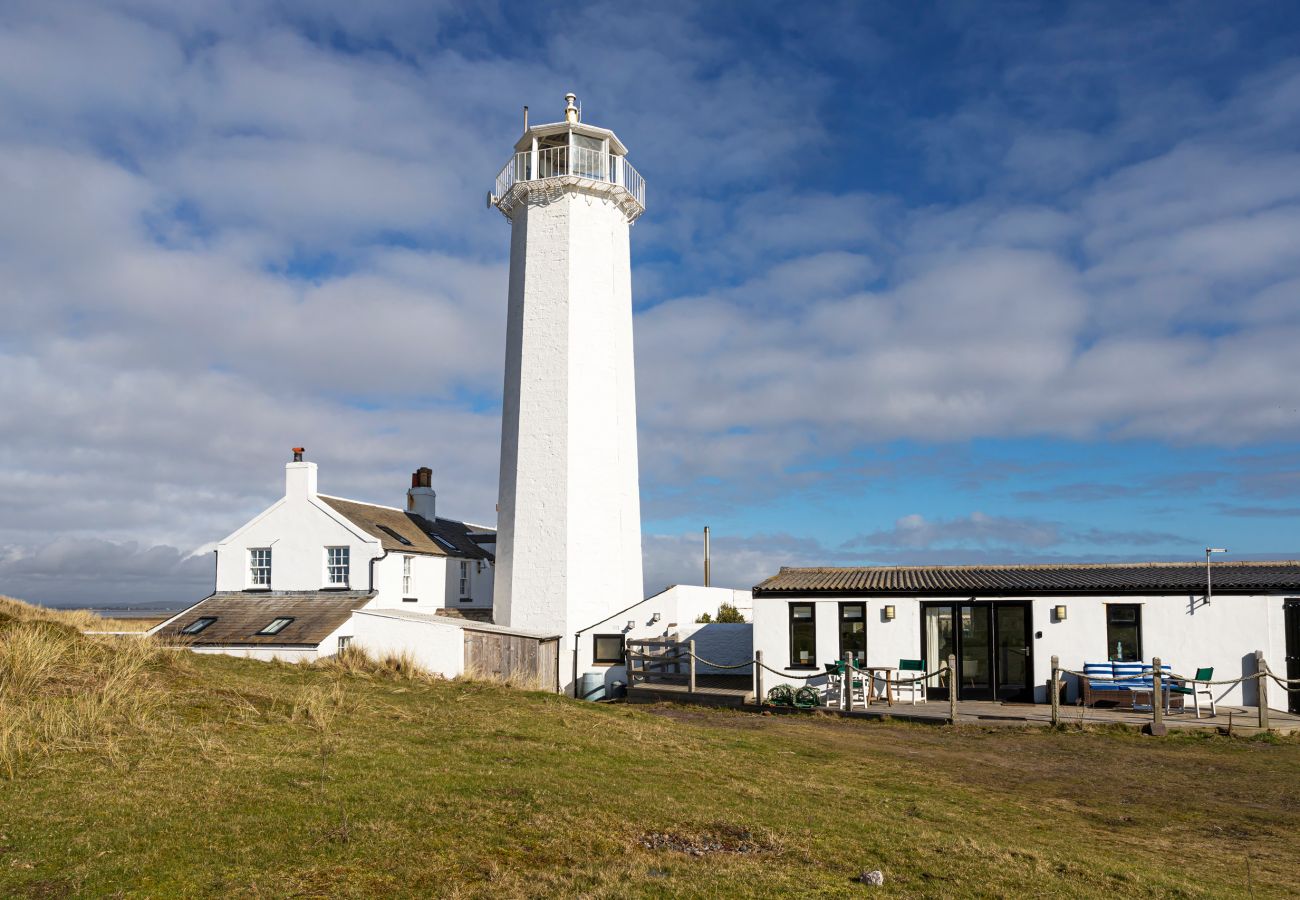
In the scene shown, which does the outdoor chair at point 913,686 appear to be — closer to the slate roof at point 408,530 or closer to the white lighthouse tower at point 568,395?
the white lighthouse tower at point 568,395

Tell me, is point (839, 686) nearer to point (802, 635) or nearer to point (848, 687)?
point (848, 687)

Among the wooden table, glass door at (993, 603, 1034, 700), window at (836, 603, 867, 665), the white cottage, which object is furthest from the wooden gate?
glass door at (993, 603, 1034, 700)

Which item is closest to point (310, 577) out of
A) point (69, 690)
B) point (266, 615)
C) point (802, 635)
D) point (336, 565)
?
point (336, 565)

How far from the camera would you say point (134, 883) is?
6.88 meters

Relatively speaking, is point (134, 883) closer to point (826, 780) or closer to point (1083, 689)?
point (826, 780)

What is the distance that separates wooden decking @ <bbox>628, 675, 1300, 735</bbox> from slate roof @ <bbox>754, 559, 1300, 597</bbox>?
2.68 m

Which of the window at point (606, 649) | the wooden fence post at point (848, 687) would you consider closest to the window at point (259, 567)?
the window at point (606, 649)

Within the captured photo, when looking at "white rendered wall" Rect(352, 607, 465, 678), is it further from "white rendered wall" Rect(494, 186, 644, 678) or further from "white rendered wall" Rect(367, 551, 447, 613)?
"white rendered wall" Rect(494, 186, 644, 678)

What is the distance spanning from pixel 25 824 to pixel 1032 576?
900 inches

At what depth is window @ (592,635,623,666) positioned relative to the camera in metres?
30.1

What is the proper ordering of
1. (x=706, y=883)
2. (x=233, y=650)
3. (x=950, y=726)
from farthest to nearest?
(x=233, y=650) → (x=950, y=726) → (x=706, y=883)

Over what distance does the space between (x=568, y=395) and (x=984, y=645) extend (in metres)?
14.5

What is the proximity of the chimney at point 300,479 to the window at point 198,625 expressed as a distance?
15.1 ft

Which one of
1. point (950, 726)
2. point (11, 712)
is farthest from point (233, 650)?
point (950, 726)
